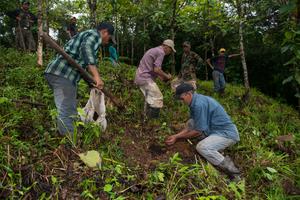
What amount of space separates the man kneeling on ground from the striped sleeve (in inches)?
52.7

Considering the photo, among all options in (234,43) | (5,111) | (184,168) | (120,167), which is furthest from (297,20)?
(234,43)

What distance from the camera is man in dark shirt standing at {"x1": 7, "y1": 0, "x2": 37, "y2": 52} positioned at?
10.9m

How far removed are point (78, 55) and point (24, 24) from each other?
7316mm

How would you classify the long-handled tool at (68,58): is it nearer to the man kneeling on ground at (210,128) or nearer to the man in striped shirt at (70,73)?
the man in striped shirt at (70,73)

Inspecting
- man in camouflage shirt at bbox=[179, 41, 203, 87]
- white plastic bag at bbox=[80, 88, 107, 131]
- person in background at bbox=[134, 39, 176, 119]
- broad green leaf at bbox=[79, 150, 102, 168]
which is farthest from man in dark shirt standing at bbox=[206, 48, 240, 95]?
broad green leaf at bbox=[79, 150, 102, 168]

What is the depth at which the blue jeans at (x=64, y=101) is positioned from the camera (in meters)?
4.73

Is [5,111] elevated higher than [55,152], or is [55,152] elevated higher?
[5,111]

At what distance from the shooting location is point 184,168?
15.8ft

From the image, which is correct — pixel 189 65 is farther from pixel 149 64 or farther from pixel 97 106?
pixel 97 106

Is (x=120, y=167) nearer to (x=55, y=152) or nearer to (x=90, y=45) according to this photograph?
(x=55, y=152)

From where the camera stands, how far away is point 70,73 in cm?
482

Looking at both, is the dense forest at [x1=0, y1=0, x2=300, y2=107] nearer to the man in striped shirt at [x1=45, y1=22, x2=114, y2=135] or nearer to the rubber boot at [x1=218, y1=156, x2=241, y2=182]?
the man in striped shirt at [x1=45, y1=22, x2=114, y2=135]

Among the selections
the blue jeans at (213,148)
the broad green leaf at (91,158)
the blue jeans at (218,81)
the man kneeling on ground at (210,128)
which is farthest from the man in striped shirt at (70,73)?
the blue jeans at (218,81)

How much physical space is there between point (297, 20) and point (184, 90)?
178 centimetres
